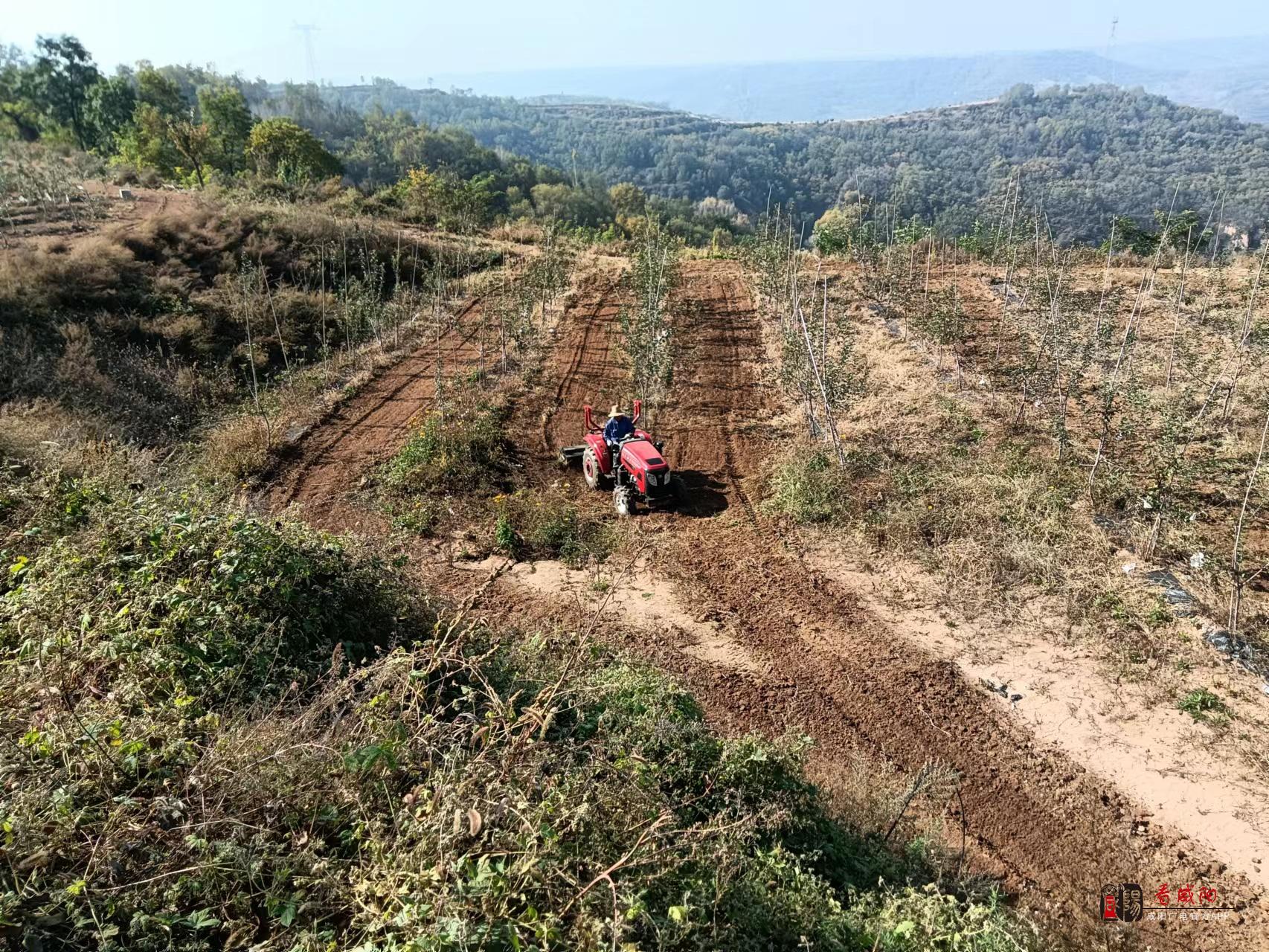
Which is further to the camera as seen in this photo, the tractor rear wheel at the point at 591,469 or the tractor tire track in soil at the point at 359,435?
the tractor rear wheel at the point at 591,469

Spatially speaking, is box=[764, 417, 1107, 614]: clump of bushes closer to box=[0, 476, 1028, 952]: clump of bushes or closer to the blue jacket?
the blue jacket

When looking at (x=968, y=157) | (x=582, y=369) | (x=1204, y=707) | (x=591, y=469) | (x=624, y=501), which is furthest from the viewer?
(x=968, y=157)

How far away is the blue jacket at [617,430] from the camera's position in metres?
10.7

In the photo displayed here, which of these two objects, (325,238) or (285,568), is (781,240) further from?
(285,568)

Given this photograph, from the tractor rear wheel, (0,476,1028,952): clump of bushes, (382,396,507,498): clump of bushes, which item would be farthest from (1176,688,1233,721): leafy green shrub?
(382,396,507,498): clump of bushes

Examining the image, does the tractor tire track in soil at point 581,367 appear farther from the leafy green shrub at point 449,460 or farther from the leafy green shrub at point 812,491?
the leafy green shrub at point 812,491

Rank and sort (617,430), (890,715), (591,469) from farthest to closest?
(591,469) → (617,430) → (890,715)

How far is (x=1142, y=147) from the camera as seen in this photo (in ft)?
340

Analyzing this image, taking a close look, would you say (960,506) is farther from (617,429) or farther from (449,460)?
(449,460)

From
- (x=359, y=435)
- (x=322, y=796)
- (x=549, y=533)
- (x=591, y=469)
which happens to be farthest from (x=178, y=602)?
(x=359, y=435)

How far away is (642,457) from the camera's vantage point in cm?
1014

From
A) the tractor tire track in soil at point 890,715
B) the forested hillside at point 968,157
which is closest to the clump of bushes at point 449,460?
the tractor tire track in soil at point 890,715

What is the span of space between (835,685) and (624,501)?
14.3 feet

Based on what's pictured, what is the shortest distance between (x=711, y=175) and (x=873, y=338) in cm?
13435
